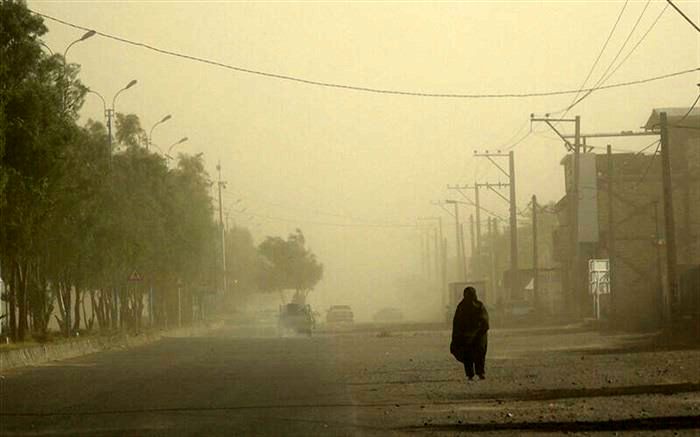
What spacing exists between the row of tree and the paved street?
5866 millimetres

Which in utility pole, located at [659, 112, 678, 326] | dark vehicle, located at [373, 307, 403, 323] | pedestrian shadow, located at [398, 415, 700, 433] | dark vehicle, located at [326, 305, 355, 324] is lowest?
dark vehicle, located at [373, 307, 403, 323]

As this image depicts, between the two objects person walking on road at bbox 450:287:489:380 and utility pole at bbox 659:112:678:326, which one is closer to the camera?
person walking on road at bbox 450:287:489:380

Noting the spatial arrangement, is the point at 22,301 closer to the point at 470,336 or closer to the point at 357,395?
the point at 470,336

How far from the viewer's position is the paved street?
62.5ft

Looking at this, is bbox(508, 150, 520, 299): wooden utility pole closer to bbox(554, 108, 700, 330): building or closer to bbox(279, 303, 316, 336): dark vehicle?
bbox(554, 108, 700, 330): building

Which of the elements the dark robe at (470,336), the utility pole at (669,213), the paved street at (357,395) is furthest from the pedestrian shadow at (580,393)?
the utility pole at (669,213)

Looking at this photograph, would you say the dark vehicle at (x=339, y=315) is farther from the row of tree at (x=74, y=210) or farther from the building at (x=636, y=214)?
the building at (x=636, y=214)

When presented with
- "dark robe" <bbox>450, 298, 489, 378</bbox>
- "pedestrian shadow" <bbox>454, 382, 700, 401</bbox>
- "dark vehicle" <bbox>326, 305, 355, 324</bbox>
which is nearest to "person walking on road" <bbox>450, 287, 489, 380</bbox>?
"dark robe" <bbox>450, 298, 489, 378</bbox>

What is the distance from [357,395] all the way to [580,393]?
404cm

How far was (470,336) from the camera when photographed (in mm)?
30234

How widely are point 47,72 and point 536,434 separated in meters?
31.6

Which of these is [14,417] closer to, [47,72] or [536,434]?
[536,434]

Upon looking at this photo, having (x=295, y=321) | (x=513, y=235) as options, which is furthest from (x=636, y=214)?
(x=295, y=321)

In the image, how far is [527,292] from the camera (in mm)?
114062
